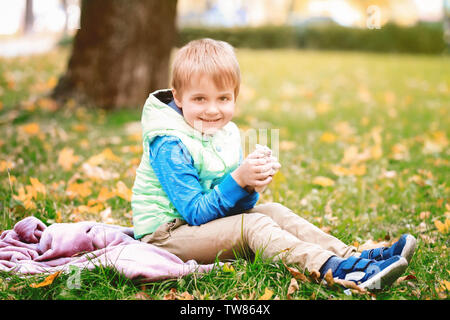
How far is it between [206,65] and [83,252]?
3.38ft

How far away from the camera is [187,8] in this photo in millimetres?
44188

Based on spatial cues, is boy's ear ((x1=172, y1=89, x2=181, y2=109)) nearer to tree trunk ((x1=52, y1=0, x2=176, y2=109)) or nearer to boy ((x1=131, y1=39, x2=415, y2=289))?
boy ((x1=131, y1=39, x2=415, y2=289))

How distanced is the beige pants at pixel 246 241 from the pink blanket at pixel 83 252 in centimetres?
8

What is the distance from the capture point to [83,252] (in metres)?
2.35

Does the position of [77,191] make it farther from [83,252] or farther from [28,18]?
[28,18]

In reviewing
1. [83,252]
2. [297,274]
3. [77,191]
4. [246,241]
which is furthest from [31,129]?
[297,274]

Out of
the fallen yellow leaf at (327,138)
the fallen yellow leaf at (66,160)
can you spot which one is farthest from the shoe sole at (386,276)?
the fallen yellow leaf at (327,138)

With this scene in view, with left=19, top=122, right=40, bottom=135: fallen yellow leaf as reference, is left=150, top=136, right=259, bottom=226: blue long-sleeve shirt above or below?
above

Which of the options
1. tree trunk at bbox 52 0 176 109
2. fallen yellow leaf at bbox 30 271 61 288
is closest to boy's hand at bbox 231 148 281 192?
fallen yellow leaf at bbox 30 271 61 288

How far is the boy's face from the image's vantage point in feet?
7.43

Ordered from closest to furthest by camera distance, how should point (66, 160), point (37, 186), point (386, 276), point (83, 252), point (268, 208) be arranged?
point (386, 276)
point (83, 252)
point (268, 208)
point (37, 186)
point (66, 160)

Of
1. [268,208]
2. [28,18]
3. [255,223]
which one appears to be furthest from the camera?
[28,18]
